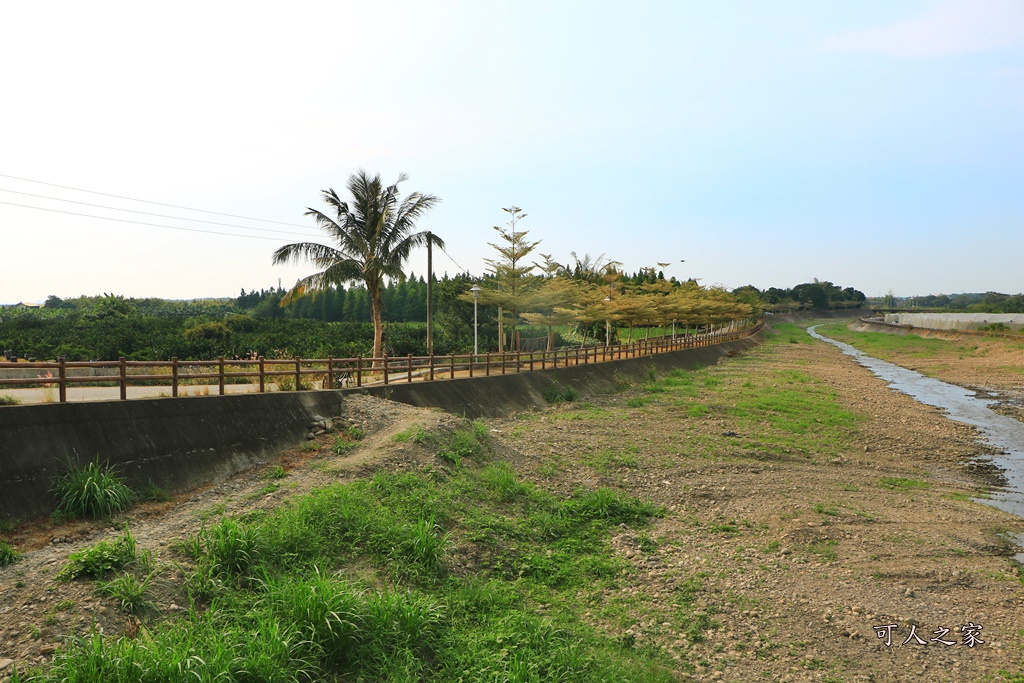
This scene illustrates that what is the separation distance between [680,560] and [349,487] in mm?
5180

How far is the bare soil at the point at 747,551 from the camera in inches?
279

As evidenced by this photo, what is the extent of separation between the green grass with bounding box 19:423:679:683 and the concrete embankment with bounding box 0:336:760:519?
2925mm

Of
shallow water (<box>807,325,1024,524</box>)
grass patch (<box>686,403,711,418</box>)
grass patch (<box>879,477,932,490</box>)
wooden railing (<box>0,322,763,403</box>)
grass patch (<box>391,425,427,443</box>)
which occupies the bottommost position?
shallow water (<box>807,325,1024,524</box>)

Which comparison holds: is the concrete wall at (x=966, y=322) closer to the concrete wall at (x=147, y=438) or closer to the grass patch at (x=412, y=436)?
the grass patch at (x=412, y=436)

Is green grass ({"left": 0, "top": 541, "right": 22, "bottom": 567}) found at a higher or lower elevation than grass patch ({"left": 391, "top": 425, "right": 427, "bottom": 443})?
lower

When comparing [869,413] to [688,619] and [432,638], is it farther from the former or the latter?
[432,638]

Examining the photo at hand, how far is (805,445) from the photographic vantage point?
61.6 feet

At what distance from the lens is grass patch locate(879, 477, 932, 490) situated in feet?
47.9

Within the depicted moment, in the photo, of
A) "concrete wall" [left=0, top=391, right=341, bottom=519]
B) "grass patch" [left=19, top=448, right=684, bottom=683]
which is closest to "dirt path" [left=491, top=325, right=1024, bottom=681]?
"grass patch" [left=19, top=448, right=684, bottom=683]

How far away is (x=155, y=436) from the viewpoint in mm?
11414

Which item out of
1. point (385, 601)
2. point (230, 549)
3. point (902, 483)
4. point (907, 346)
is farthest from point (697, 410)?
point (907, 346)

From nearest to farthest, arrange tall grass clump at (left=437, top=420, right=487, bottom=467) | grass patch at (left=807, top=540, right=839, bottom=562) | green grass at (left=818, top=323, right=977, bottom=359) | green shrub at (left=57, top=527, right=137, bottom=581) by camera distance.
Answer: green shrub at (left=57, top=527, right=137, bottom=581) → grass patch at (left=807, top=540, right=839, bottom=562) → tall grass clump at (left=437, top=420, right=487, bottom=467) → green grass at (left=818, top=323, right=977, bottom=359)

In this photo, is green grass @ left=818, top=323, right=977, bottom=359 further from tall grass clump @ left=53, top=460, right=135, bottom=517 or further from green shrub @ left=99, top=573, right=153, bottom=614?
green shrub @ left=99, top=573, right=153, bottom=614

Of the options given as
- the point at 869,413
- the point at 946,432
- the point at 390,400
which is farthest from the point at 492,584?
the point at 869,413
